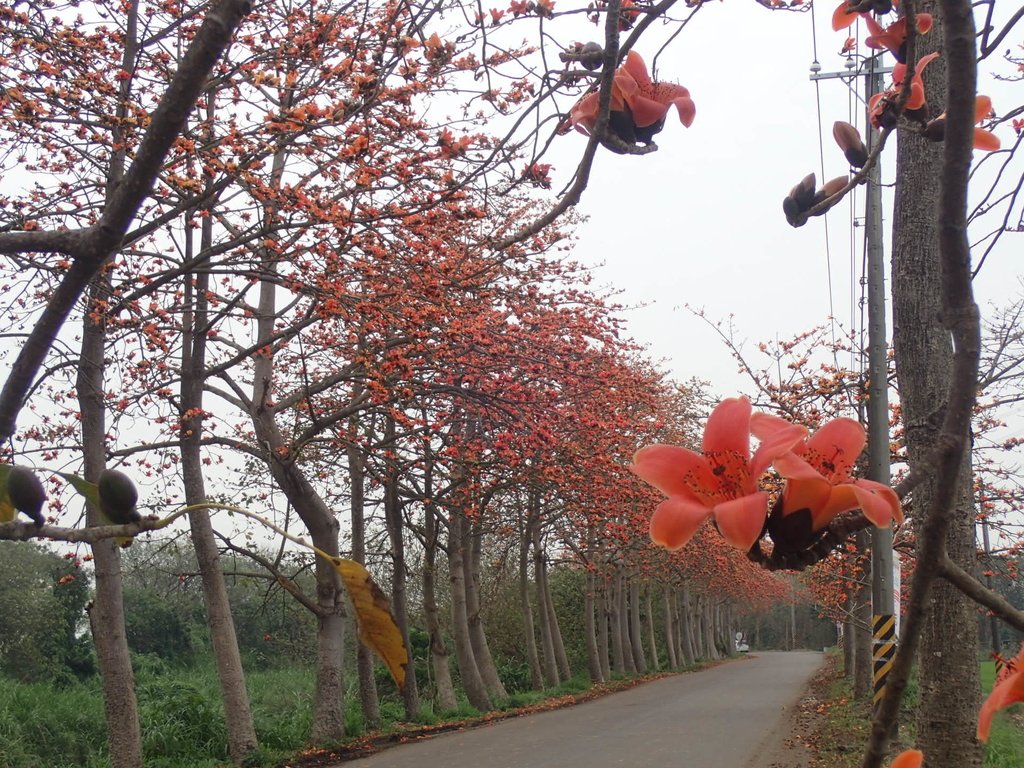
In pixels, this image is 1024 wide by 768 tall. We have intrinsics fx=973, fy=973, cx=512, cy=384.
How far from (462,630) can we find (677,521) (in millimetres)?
16186

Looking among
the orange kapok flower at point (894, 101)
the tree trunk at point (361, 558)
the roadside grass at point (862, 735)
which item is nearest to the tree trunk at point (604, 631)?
the roadside grass at point (862, 735)

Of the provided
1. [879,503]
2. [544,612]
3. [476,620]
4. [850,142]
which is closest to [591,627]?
[544,612]

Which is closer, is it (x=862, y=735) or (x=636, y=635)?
(x=862, y=735)

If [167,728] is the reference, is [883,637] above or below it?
above

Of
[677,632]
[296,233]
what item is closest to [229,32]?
[296,233]

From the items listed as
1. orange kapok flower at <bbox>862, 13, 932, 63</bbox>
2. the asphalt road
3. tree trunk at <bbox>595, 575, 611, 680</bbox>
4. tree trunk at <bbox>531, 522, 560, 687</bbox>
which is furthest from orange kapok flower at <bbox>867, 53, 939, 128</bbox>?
tree trunk at <bbox>595, 575, 611, 680</bbox>

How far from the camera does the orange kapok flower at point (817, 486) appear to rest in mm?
715

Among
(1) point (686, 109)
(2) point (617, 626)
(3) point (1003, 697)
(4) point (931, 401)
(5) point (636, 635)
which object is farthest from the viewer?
(5) point (636, 635)

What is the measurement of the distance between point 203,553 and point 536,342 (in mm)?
4173

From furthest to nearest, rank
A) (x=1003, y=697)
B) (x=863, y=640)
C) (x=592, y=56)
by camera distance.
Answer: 1. (x=863, y=640)
2. (x=592, y=56)
3. (x=1003, y=697)

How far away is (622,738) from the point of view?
12555mm

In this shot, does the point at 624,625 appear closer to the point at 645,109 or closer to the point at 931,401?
the point at 931,401

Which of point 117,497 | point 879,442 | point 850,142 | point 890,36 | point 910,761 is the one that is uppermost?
point 879,442

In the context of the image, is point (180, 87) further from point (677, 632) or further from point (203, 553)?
point (677, 632)
